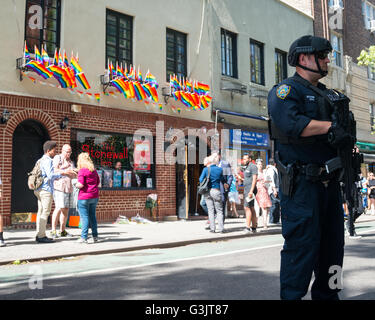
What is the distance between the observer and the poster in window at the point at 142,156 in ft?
46.8

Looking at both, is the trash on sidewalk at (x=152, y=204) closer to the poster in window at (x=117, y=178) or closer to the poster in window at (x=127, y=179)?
the poster in window at (x=127, y=179)

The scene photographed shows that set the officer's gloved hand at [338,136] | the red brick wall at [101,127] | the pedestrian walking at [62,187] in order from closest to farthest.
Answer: the officer's gloved hand at [338,136]
the pedestrian walking at [62,187]
the red brick wall at [101,127]

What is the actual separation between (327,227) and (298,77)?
1124 millimetres

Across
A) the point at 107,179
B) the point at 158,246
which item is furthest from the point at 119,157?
the point at 158,246

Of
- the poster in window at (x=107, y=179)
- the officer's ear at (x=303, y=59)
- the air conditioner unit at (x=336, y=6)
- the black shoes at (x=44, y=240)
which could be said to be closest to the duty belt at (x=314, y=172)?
the officer's ear at (x=303, y=59)

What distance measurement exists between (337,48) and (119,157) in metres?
16.5

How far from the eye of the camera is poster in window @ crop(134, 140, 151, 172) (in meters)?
14.2

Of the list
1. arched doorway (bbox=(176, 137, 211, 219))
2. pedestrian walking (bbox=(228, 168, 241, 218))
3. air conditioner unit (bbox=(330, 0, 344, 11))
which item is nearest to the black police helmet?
arched doorway (bbox=(176, 137, 211, 219))

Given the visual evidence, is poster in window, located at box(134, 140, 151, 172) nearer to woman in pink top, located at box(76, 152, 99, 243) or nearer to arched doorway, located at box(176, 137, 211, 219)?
A: arched doorway, located at box(176, 137, 211, 219)

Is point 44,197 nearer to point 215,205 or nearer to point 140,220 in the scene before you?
point 215,205

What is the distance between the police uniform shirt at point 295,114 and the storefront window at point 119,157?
10.3 metres
